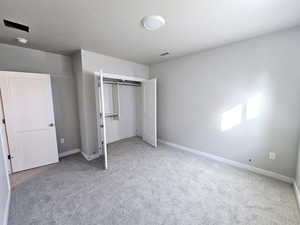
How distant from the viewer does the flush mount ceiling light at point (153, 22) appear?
178 cm

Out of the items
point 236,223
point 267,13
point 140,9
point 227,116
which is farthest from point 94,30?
point 236,223

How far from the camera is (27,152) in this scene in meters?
2.70


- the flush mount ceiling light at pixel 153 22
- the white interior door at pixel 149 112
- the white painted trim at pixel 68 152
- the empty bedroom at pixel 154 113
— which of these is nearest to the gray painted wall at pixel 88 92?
the empty bedroom at pixel 154 113

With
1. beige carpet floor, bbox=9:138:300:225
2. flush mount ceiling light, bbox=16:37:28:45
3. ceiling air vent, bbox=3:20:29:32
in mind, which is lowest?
beige carpet floor, bbox=9:138:300:225

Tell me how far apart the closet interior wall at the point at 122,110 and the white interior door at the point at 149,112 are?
0.67m

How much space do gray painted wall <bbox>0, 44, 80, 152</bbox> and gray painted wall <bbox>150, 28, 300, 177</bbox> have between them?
8.69ft

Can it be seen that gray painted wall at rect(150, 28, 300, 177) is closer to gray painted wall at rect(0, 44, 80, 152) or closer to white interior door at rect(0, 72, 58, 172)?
gray painted wall at rect(0, 44, 80, 152)

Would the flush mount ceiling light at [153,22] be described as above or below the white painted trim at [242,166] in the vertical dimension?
above

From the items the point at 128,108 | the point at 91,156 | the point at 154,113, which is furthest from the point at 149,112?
the point at 91,156

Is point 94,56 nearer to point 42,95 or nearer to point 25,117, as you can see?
point 42,95

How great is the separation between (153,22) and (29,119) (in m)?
3.00

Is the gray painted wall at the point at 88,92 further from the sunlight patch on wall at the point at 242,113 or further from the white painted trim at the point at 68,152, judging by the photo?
the sunlight patch on wall at the point at 242,113

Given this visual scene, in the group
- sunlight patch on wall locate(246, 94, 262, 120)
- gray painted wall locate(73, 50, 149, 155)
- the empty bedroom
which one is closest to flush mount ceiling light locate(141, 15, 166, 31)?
the empty bedroom

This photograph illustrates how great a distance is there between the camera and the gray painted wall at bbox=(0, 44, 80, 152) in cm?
268
